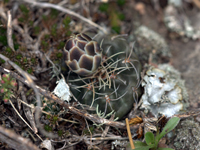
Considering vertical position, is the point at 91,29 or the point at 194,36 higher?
the point at 91,29

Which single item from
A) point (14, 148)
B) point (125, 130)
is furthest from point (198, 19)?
point (14, 148)

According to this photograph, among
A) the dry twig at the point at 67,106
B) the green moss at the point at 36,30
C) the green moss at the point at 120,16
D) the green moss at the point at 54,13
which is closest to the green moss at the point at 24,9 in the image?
the green moss at the point at 36,30

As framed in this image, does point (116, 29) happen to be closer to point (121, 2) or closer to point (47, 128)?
point (121, 2)

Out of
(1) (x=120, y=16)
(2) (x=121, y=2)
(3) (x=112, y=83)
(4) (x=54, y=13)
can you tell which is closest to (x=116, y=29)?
(1) (x=120, y=16)

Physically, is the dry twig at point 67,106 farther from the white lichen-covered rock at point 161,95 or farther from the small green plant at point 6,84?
the white lichen-covered rock at point 161,95

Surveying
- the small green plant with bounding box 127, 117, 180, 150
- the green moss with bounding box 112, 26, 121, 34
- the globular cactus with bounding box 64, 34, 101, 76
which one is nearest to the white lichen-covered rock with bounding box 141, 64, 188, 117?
the small green plant with bounding box 127, 117, 180, 150

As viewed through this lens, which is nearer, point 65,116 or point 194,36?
point 65,116

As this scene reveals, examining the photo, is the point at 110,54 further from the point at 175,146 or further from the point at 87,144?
the point at 175,146
